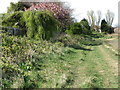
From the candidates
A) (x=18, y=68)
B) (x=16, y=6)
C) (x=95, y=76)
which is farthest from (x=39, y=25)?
(x=16, y=6)

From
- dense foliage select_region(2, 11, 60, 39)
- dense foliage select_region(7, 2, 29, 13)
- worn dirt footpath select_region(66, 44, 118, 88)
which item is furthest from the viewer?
dense foliage select_region(7, 2, 29, 13)

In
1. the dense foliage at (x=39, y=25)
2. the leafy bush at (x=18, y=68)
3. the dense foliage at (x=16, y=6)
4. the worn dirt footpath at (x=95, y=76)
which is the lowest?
the worn dirt footpath at (x=95, y=76)

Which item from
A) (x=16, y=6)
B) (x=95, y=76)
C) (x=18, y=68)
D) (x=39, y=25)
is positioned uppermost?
(x=16, y=6)

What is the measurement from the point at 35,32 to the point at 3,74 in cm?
866

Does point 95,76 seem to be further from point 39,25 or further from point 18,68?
point 39,25

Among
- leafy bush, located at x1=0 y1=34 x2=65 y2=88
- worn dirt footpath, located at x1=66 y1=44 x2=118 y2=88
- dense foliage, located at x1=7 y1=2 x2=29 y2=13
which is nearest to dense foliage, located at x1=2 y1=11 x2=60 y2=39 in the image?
leafy bush, located at x1=0 y1=34 x2=65 y2=88

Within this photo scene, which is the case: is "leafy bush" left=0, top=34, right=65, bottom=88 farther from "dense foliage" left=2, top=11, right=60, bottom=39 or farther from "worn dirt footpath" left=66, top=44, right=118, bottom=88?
"dense foliage" left=2, top=11, right=60, bottom=39

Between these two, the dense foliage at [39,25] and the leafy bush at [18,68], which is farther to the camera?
the dense foliage at [39,25]

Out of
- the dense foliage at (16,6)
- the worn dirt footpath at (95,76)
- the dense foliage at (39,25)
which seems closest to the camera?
the worn dirt footpath at (95,76)

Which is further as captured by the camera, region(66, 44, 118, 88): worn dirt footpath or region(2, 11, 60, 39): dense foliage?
region(2, 11, 60, 39): dense foliage

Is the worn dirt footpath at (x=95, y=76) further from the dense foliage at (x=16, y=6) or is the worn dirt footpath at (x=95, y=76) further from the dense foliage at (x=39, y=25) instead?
the dense foliage at (x=16, y=6)

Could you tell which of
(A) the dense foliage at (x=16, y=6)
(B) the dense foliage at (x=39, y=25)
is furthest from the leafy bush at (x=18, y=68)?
(A) the dense foliage at (x=16, y=6)

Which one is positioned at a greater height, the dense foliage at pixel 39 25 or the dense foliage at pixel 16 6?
the dense foliage at pixel 16 6

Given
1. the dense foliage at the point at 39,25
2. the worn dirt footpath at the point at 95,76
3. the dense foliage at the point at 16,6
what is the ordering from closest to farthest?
the worn dirt footpath at the point at 95,76 → the dense foliage at the point at 39,25 → the dense foliage at the point at 16,6
